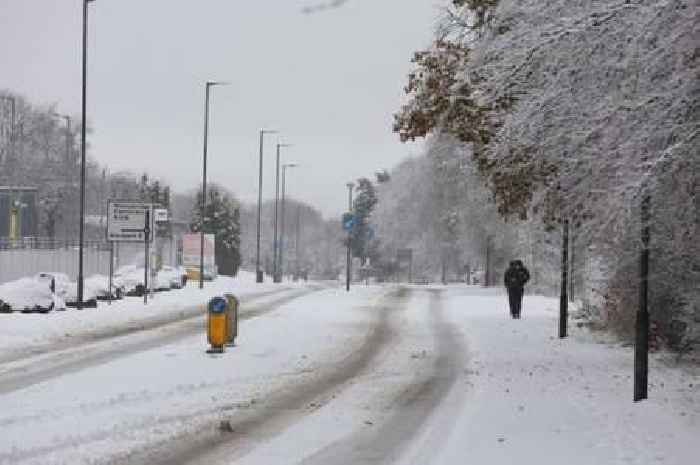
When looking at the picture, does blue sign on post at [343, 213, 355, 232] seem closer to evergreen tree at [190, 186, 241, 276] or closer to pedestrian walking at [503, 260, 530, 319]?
pedestrian walking at [503, 260, 530, 319]

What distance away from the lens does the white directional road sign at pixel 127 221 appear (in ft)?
120

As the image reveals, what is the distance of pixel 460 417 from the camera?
1226 centimetres

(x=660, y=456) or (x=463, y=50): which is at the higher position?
(x=463, y=50)

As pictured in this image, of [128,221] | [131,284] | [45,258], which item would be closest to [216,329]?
[128,221]

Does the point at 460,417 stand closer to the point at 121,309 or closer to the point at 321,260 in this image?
the point at 121,309

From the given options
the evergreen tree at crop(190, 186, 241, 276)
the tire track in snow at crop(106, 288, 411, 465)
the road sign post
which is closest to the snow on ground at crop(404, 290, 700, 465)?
the tire track in snow at crop(106, 288, 411, 465)

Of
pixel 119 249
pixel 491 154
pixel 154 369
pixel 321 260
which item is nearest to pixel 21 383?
pixel 154 369

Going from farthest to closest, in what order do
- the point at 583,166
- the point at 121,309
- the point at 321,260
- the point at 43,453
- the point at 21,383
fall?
the point at 321,260 < the point at 121,309 < the point at 21,383 < the point at 583,166 < the point at 43,453

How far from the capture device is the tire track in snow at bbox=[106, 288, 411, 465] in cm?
966

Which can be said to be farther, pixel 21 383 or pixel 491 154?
pixel 21 383

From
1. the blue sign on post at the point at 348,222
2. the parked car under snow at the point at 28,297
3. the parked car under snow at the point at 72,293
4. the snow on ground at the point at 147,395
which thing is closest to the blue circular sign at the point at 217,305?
the snow on ground at the point at 147,395

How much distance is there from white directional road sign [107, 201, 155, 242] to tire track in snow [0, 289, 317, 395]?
362 inches

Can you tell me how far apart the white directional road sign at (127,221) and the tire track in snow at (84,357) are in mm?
9183

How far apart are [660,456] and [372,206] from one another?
405ft
